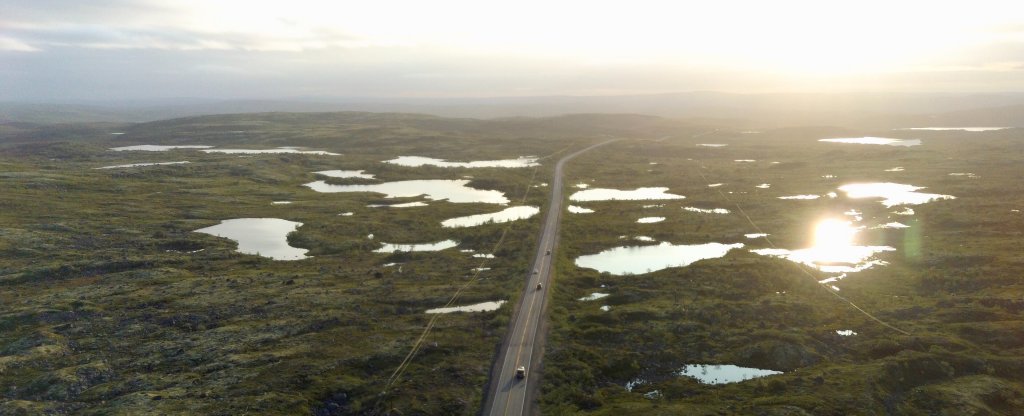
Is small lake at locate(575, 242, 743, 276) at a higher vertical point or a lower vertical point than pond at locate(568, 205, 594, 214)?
lower

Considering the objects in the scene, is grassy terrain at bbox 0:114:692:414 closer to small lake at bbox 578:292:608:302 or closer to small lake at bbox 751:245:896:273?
small lake at bbox 578:292:608:302

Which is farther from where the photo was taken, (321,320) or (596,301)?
(596,301)

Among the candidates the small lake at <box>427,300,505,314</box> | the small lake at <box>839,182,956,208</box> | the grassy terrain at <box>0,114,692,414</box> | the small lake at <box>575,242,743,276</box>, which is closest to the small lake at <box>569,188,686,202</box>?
the grassy terrain at <box>0,114,692,414</box>

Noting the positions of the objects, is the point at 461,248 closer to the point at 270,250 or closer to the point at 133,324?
the point at 270,250

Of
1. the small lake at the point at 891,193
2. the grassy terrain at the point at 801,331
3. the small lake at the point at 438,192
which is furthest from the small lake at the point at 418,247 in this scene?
the small lake at the point at 891,193

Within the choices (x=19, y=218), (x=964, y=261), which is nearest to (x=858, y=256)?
(x=964, y=261)

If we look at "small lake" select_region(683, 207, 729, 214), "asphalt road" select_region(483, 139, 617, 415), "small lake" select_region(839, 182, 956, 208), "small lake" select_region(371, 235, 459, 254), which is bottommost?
"asphalt road" select_region(483, 139, 617, 415)

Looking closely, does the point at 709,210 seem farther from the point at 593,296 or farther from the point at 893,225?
the point at 593,296

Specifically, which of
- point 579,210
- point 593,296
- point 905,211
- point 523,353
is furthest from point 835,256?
point 523,353
